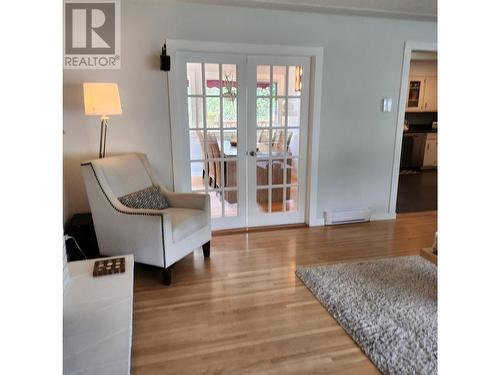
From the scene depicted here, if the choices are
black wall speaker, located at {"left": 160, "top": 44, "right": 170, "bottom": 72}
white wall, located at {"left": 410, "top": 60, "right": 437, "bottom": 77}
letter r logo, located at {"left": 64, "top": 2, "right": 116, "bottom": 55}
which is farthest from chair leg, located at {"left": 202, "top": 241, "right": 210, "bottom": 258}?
white wall, located at {"left": 410, "top": 60, "right": 437, "bottom": 77}

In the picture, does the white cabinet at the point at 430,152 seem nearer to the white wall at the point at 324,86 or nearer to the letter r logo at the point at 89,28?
the white wall at the point at 324,86

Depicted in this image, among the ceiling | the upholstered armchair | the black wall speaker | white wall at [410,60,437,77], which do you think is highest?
white wall at [410,60,437,77]

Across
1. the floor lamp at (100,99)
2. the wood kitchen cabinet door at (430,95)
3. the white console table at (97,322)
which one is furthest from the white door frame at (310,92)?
the wood kitchen cabinet door at (430,95)

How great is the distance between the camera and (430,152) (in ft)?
25.0

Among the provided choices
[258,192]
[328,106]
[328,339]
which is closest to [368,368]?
[328,339]

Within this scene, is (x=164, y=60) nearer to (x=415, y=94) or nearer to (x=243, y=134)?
(x=243, y=134)

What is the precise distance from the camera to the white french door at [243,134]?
355 cm

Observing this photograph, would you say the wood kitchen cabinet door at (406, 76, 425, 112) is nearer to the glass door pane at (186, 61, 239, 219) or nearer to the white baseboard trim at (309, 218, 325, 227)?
the white baseboard trim at (309, 218, 325, 227)

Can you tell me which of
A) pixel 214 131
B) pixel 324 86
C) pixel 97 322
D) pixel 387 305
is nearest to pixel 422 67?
pixel 324 86

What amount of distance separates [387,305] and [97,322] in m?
1.79

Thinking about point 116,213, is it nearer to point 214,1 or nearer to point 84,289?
point 84,289

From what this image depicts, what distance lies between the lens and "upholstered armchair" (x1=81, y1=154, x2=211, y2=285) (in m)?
2.67

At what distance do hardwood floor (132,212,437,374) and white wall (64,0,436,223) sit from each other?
0.88 m
